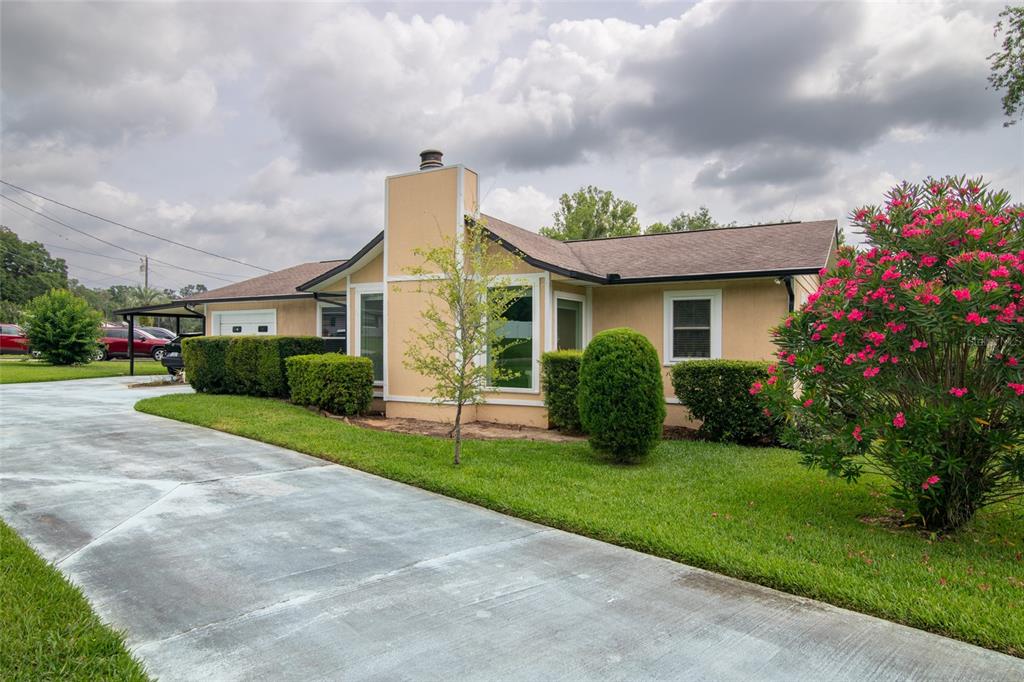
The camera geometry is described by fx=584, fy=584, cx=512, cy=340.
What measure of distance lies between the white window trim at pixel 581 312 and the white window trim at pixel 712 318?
1570 mm

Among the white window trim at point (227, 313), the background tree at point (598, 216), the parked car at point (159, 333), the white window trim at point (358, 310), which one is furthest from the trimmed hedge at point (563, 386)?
the background tree at point (598, 216)

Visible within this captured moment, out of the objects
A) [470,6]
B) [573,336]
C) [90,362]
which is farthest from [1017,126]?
[90,362]

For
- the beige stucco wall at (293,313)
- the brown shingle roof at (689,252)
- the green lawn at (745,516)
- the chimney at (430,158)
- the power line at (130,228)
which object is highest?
the power line at (130,228)

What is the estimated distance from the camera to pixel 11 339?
86.1ft

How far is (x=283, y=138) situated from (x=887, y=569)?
15646mm

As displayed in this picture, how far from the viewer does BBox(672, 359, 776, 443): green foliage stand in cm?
909

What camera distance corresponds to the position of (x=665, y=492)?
6.32 meters

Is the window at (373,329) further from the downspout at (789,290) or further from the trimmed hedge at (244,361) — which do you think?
the downspout at (789,290)

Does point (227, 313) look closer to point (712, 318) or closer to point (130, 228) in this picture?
point (712, 318)

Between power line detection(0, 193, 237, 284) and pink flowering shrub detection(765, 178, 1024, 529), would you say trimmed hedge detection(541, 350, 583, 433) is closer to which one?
pink flowering shrub detection(765, 178, 1024, 529)

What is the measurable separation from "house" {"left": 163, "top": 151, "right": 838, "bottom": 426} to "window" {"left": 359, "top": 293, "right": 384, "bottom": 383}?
0.9 inches

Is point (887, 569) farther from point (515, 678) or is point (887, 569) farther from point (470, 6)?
point (470, 6)

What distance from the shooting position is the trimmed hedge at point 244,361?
1305cm

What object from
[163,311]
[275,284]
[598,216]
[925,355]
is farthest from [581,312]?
[598,216]
